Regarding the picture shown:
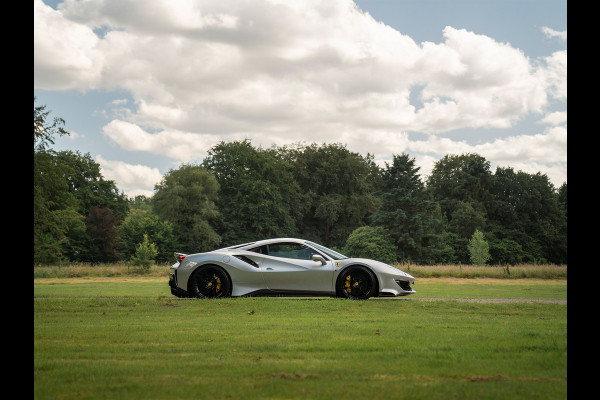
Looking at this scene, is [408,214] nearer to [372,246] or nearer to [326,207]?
[372,246]

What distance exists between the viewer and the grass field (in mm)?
4617

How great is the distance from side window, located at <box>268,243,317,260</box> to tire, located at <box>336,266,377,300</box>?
0.89 meters

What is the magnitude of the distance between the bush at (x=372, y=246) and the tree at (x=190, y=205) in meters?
14.1

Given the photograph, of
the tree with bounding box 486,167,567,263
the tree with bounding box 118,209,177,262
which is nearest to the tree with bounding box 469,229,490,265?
the tree with bounding box 486,167,567,263

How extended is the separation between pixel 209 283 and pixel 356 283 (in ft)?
10.4

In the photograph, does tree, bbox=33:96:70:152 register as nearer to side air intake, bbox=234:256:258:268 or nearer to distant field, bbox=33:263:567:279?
distant field, bbox=33:263:567:279

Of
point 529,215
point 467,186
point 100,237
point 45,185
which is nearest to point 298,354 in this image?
point 45,185

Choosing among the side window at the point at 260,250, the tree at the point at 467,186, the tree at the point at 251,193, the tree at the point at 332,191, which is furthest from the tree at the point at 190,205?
the side window at the point at 260,250

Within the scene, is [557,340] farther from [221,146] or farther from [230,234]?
[221,146]
